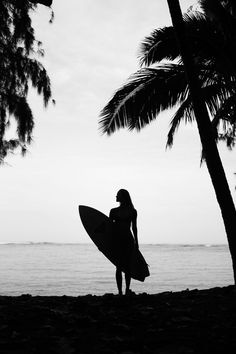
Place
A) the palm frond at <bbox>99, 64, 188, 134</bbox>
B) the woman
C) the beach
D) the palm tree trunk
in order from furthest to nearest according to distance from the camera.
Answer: the palm frond at <bbox>99, 64, 188, 134</bbox>, the woman, the palm tree trunk, the beach

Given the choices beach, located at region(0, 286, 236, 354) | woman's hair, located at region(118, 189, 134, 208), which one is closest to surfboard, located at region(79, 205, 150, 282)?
woman's hair, located at region(118, 189, 134, 208)

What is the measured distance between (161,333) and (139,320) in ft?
1.37

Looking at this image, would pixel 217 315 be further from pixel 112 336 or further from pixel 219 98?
pixel 219 98

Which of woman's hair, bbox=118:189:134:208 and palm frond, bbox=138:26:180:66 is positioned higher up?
palm frond, bbox=138:26:180:66

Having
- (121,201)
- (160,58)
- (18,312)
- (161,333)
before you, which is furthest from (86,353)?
(160,58)

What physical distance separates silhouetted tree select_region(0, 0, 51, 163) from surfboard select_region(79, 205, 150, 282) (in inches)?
92.5

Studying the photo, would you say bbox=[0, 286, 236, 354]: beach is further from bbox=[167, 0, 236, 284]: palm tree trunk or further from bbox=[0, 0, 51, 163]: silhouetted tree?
bbox=[0, 0, 51, 163]: silhouetted tree

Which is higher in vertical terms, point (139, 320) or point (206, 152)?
point (206, 152)

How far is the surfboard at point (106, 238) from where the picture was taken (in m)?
5.94

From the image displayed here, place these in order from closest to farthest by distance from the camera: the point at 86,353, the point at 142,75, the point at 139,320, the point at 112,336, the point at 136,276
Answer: the point at 86,353, the point at 112,336, the point at 139,320, the point at 136,276, the point at 142,75

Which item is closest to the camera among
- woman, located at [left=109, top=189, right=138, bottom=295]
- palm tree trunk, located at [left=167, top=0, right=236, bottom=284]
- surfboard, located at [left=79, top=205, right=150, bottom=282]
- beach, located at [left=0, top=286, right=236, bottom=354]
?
beach, located at [left=0, top=286, right=236, bottom=354]

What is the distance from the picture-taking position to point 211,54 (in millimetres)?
6688

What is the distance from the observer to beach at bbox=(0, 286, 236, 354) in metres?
2.77

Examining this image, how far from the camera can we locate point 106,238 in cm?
661
